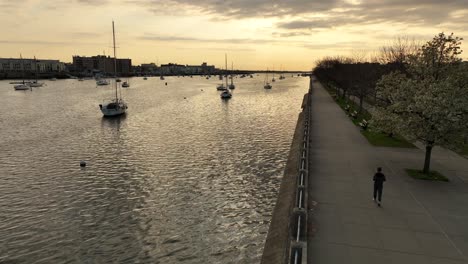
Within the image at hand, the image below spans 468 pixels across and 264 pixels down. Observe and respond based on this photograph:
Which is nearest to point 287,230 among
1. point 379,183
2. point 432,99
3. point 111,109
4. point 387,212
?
point 387,212

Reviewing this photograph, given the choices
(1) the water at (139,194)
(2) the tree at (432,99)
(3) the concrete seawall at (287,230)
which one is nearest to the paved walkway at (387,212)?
(3) the concrete seawall at (287,230)

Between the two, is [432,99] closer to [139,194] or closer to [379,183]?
[379,183]

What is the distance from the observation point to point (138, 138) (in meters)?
41.3

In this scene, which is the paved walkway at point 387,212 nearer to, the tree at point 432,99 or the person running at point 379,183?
the person running at point 379,183

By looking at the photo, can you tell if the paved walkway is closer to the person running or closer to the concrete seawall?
the person running

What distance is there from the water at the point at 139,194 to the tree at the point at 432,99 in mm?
8726

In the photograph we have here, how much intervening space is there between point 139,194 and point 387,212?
1466cm

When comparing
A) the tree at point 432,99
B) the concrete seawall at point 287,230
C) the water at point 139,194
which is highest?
the tree at point 432,99

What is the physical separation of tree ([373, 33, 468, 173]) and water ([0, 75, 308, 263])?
8.73 meters

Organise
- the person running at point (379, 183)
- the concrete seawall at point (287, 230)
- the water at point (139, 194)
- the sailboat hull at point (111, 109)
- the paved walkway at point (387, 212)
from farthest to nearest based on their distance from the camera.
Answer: the sailboat hull at point (111, 109)
the water at point (139, 194)
the person running at point (379, 183)
the paved walkway at point (387, 212)
the concrete seawall at point (287, 230)

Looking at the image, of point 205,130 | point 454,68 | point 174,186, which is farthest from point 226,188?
point 205,130

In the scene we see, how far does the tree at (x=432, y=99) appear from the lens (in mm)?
19016

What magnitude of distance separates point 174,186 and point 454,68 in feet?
62.7

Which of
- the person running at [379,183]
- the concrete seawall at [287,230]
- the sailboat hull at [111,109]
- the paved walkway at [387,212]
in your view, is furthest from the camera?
the sailboat hull at [111,109]
